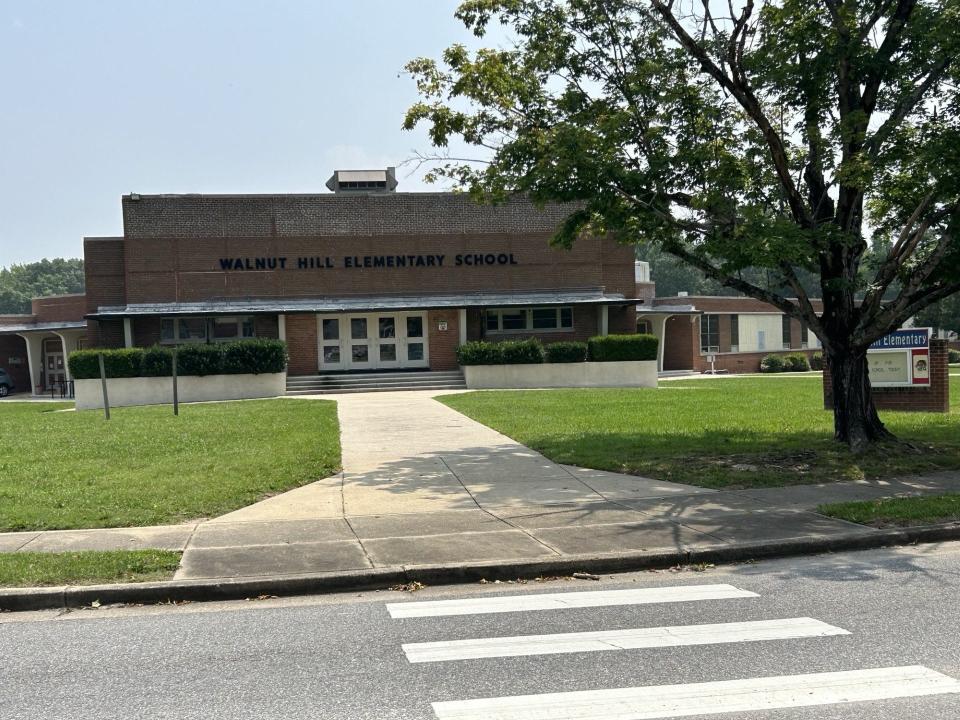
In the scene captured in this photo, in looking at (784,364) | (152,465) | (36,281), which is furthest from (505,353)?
(36,281)

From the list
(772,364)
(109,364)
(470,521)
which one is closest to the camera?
(470,521)

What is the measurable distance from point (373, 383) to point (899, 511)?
2347cm

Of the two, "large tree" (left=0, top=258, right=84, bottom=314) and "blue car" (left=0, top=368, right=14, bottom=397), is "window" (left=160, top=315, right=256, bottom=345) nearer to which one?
"blue car" (left=0, top=368, right=14, bottom=397)

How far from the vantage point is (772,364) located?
47.6 metres

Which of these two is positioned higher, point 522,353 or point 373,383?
point 522,353

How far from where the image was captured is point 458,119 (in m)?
13.6

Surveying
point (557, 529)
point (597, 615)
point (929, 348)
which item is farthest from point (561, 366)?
point (597, 615)

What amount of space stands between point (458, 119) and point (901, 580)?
9.47 metres

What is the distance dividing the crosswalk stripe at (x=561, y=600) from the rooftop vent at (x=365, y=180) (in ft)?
112

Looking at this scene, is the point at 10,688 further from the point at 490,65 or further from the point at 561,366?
the point at 561,366

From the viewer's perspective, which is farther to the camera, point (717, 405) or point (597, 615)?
point (717, 405)

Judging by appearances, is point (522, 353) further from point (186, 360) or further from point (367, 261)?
point (186, 360)

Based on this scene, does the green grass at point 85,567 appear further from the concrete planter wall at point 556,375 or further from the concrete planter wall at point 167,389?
the concrete planter wall at point 556,375

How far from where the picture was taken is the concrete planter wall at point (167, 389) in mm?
28156
